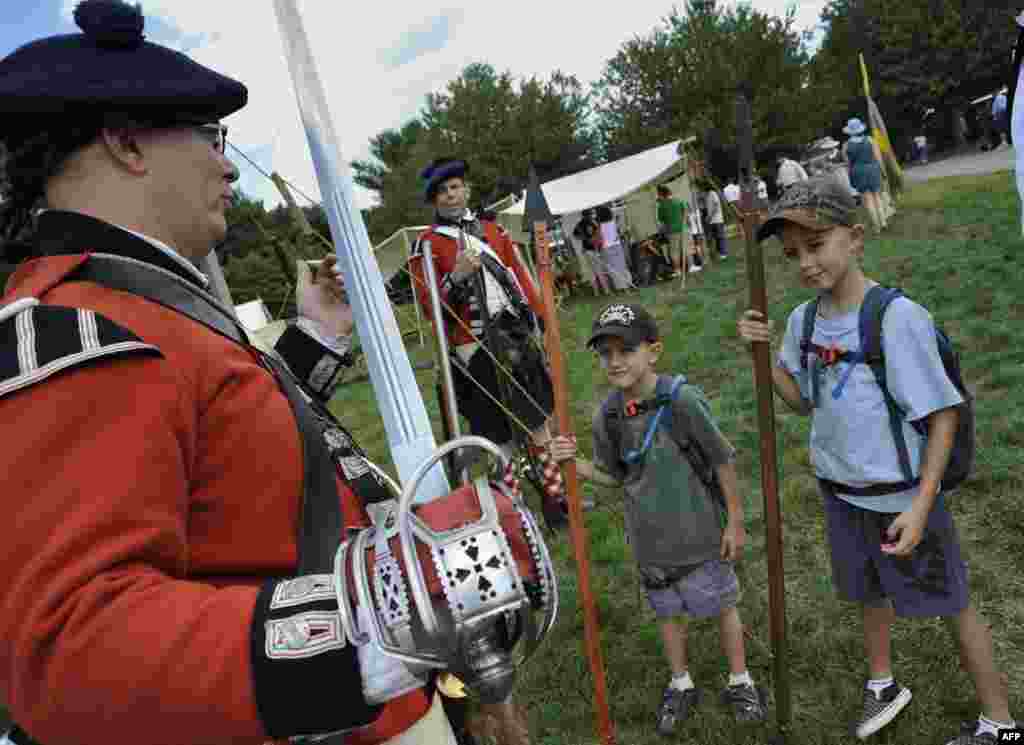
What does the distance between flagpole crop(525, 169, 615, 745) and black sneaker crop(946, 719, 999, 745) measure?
1.12 m

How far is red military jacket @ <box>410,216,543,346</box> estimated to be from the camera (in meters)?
4.21

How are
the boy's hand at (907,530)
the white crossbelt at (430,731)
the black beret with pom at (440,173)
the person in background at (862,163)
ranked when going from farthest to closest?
the person in background at (862,163) < the black beret with pom at (440,173) < the boy's hand at (907,530) < the white crossbelt at (430,731)

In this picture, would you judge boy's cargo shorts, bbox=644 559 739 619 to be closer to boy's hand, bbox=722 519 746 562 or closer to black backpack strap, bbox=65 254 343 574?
boy's hand, bbox=722 519 746 562

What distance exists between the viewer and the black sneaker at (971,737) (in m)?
2.15

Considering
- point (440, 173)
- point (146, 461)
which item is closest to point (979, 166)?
point (440, 173)

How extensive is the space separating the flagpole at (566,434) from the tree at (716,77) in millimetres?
31284

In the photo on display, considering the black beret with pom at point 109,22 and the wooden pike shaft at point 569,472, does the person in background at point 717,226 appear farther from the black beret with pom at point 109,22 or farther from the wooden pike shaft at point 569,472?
the black beret with pom at point 109,22

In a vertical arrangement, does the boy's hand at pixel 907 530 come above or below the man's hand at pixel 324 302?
below

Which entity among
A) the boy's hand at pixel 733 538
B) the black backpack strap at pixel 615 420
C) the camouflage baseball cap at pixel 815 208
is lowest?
the boy's hand at pixel 733 538

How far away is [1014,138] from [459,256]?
2.57 meters

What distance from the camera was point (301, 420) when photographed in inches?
45.5

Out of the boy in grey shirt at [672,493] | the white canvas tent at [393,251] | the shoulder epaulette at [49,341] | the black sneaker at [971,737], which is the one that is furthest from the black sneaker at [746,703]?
the white canvas tent at [393,251]

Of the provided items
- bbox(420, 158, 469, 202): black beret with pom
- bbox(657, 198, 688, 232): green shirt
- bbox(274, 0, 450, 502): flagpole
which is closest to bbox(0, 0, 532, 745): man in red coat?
bbox(274, 0, 450, 502): flagpole

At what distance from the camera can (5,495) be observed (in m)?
0.75
